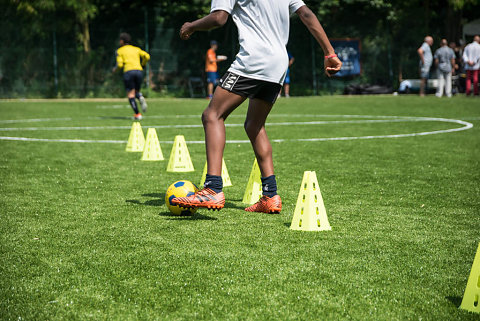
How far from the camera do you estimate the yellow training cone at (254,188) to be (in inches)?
238

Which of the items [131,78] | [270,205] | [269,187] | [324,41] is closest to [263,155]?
[269,187]

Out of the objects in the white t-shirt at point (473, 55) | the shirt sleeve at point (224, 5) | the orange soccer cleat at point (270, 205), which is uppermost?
the white t-shirt at point (473, 55)

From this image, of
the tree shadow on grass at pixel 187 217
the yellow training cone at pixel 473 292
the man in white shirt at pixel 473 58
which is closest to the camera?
the yellow training cone at pixel 473 292

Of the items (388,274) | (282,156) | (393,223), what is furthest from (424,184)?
(388,274)

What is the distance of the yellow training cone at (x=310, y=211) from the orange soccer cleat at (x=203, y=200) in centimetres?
66

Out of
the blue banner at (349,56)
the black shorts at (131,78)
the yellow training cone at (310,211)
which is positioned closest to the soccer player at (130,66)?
the black shorts at (131,78)

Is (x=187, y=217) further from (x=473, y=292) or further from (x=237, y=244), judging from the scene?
(x=473, y=292)

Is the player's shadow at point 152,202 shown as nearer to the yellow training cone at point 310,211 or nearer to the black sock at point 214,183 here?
the black sock at point 214,183

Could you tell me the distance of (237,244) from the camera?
4.45 m

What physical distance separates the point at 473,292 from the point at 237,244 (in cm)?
176

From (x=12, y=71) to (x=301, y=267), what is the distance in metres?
29.0

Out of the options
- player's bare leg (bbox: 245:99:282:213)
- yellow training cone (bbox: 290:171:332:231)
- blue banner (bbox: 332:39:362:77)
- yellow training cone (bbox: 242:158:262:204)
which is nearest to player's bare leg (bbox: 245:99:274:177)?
player's bare leg (bbox: 245:99:282:213)

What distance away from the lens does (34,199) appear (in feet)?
20.4

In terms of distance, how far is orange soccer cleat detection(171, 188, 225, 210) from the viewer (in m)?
5.15
